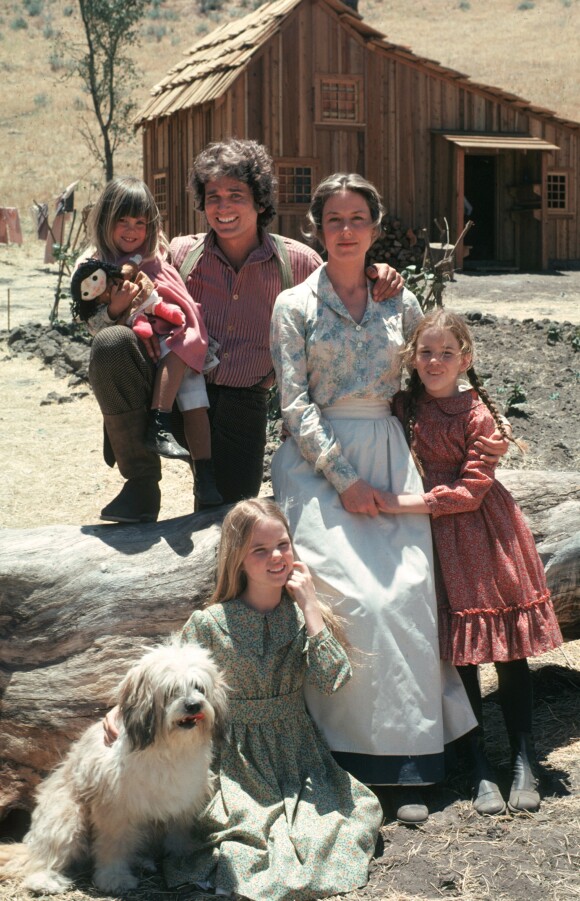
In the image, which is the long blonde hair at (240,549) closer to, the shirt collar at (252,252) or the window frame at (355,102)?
the shirt collar at (252,252)

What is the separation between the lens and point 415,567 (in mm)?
3783

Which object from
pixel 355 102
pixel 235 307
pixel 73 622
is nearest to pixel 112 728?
pixel 73 622

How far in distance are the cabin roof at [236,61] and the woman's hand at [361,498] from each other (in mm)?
13412

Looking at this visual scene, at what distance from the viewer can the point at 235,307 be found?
444 cm

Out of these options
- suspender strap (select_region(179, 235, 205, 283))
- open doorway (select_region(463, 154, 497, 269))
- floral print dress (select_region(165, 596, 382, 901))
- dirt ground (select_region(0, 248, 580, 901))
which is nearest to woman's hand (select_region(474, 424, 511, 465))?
floral print dress (select_region(165, 596, 382, 901))

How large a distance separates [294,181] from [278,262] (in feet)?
44.7

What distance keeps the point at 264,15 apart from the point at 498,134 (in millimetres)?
5188

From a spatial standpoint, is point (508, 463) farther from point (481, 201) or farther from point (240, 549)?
point (481, 201)

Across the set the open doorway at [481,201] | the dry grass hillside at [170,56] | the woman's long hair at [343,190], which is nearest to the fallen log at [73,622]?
the woman's long hair at [343,190]

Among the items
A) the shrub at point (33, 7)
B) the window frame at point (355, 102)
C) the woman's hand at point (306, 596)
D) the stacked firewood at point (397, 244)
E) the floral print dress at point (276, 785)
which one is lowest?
the floral print dress at point (276, 785)

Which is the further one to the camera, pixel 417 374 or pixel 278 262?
pixel 278 262

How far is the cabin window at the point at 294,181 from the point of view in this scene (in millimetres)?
17438

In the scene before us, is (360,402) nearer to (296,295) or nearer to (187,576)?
(296,295)

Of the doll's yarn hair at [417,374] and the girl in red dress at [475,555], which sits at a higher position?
the doll's yarn hair at [417,374]
